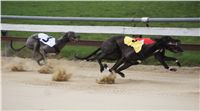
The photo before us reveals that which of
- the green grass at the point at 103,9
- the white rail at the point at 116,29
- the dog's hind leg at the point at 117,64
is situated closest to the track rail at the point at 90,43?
the white rail at the point at 116,29

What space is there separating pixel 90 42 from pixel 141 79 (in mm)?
3112

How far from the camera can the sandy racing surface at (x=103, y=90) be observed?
25.9 ft

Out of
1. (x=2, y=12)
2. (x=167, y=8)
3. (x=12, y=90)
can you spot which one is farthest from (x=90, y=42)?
(x=2, y=12)

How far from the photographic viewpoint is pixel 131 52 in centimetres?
1079

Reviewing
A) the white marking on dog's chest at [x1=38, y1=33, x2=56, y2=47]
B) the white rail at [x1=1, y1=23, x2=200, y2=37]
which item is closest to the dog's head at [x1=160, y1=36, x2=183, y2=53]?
the white rail at [x1=1, y1=23, x2=200, y2=37]

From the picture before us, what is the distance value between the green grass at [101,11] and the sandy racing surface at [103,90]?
1387mm

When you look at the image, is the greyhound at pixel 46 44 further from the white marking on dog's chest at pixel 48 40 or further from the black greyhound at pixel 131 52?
the black greyhound at pixel 131 52

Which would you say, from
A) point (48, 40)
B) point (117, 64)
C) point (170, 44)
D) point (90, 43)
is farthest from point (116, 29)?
point (170, 44)

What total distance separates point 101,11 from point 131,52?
6738 mm

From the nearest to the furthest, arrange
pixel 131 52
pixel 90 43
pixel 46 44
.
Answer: pixel 131 52
pixel 46 44
pixel 90 43

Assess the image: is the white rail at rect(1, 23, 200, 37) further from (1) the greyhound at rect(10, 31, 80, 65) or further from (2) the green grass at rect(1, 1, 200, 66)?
(1) the greyhound at rect(10, 31, 80, 65)

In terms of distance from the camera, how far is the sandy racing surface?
790 cm

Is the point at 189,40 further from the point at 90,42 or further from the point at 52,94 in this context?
the point at 52,94

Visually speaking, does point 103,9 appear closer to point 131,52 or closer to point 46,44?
point 46,44
